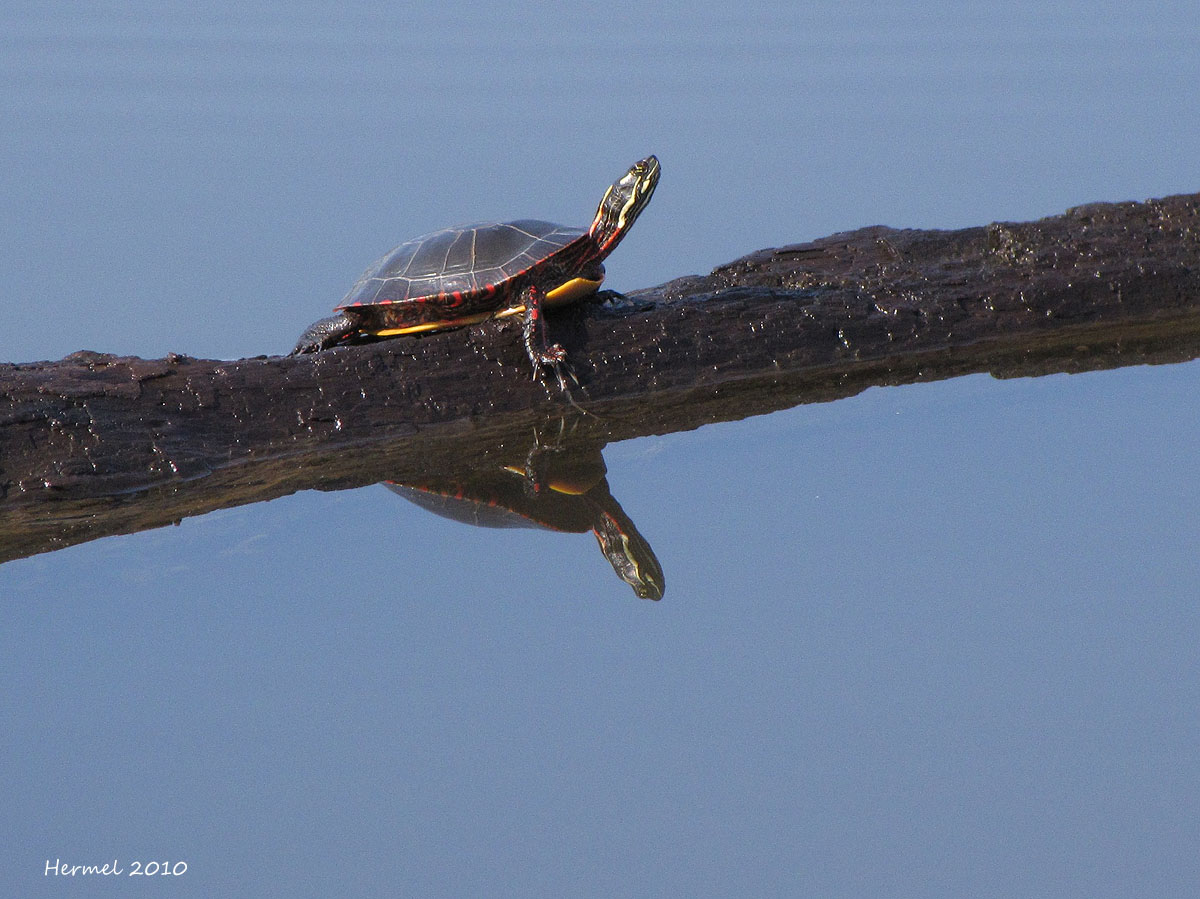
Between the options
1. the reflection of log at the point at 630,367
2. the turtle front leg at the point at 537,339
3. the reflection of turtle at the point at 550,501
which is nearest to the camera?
the reflection of turtle at the point at 550,501

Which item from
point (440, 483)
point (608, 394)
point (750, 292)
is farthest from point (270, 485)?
point (750, 292)

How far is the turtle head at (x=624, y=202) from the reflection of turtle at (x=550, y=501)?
85 centimetres

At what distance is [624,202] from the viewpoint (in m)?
4.67

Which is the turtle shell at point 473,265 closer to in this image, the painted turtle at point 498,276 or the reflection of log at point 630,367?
the painted turtle at point 498,276

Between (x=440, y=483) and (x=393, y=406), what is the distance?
0.38 metres

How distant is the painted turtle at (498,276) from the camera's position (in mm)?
4586

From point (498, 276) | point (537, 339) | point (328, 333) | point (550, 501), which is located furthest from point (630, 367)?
point (328, 333)

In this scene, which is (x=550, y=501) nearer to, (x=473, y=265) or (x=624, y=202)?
(x=473, y=265)

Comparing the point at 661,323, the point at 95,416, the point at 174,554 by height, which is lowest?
the point at 174,554

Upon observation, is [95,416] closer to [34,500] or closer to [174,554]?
[34,500]

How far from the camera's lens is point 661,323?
4.80 m

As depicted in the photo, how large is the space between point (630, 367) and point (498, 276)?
2.03ft

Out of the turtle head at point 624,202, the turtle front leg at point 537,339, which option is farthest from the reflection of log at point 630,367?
the turtle head at point 624,202

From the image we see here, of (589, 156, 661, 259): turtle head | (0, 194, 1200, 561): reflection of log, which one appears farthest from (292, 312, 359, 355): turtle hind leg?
(589, 156, 661, 259): turtle head
